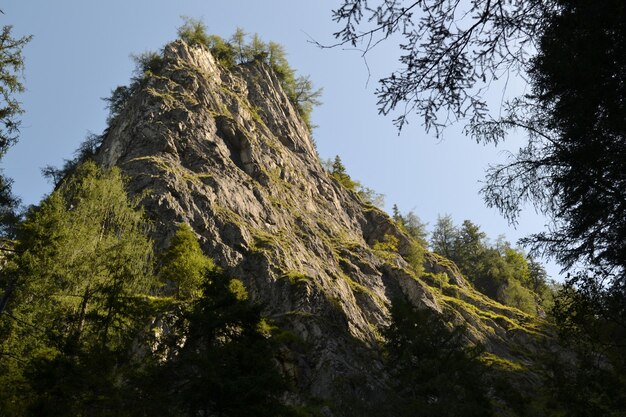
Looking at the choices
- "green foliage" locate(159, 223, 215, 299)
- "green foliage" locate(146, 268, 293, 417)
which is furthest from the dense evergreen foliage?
"green foliage" locate(159, 223, 215, 299)

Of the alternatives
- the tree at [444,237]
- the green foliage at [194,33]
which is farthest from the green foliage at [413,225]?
the green foliage at [194,33]

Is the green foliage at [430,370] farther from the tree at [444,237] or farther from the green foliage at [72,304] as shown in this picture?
the tree at [444,237]

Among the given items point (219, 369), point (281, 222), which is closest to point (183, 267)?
point (219, 369)

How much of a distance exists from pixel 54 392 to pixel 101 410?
1.47m

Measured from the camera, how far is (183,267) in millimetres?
22766

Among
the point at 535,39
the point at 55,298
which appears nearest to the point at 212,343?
the point at 55,298

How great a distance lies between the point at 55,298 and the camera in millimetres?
15016

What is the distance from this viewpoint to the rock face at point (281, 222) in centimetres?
2358

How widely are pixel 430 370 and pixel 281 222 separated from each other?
2292 cm

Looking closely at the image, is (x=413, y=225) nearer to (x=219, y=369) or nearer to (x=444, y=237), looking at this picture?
(x=444, y=237)

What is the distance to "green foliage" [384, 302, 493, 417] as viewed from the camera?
47.4 feet

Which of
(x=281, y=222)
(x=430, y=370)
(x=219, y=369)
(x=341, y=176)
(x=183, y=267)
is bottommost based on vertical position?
(x=219, y=369)

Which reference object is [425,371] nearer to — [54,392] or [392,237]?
[54,392]

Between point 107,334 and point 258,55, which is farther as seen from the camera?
point 258,55
